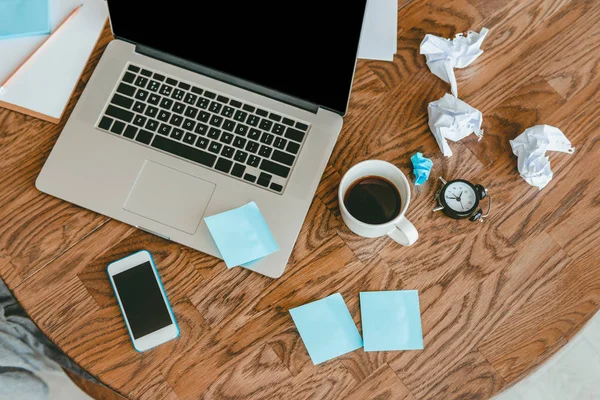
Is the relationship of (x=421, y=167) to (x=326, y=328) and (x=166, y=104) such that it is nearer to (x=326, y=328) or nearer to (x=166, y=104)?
(x=326, y=328)

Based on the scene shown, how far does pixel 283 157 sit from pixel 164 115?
202 millimetres

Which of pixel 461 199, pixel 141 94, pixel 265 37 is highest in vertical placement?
pixel 265 37

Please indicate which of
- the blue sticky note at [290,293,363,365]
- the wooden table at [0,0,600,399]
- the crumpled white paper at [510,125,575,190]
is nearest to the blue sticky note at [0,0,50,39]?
the wooden table at [0,0,600,399]

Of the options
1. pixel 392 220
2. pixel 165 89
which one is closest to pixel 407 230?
pixel 392 220

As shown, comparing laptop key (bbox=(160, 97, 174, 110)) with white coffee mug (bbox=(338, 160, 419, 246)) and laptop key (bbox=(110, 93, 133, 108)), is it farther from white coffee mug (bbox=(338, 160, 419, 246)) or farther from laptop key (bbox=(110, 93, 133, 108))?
white coffee mug (bbox=(338, 160, 419, 246))

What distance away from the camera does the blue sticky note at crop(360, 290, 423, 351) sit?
0.82 metres

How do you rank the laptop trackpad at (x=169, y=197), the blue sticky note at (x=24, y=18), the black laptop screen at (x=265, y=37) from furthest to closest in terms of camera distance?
1. the blue sticky note at (x=24, y=18)
2. the laptop trackpad at (x=169, y=197)
3. the black laptop screen at (x=265, y=37)

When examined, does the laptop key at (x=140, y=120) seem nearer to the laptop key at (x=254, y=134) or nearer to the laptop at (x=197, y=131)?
the laptop at (x=197, y=131)

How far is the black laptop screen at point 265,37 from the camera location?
29.5 inches

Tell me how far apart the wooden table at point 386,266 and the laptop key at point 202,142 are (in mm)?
160

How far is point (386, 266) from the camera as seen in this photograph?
0.86 meters

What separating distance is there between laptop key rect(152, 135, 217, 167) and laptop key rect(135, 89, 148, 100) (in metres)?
0.07

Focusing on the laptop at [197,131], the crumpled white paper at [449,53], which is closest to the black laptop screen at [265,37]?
the laptop at [197,131]

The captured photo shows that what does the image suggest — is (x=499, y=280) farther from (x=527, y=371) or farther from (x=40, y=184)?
(x=40, y=184)
